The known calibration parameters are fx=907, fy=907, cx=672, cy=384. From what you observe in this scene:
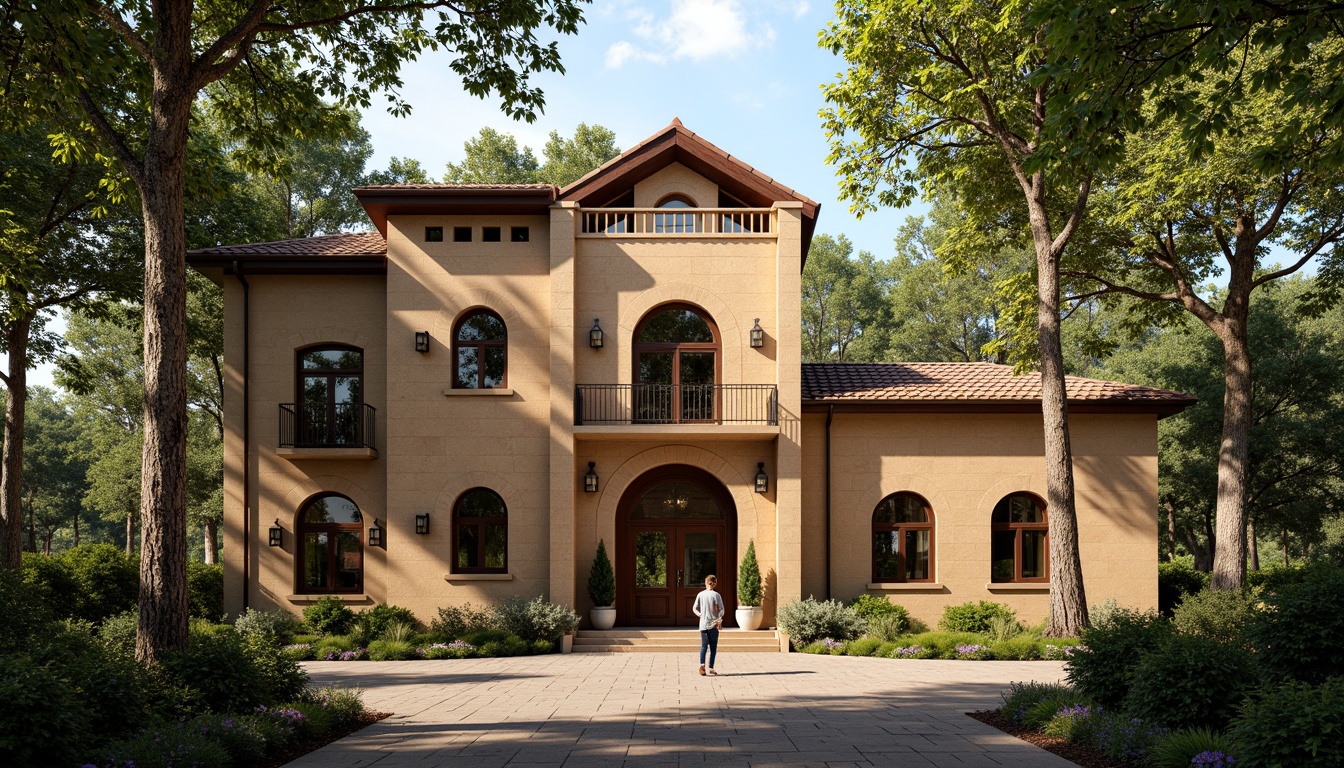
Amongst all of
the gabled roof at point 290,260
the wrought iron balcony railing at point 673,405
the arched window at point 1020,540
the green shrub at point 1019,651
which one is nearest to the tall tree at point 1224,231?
Result: the arched window at point 1020,540

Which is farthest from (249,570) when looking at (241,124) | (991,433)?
(991,433)

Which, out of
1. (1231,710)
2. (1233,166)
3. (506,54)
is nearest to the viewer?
(1231,710)

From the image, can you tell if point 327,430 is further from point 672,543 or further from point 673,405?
point 672,543

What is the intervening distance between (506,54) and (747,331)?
813 cm

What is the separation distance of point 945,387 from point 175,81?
51.4 feet

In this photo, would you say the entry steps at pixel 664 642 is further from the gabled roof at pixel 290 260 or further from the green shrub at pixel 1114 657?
the gabled roof at pixel 290 260

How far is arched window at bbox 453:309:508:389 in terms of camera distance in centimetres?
1939

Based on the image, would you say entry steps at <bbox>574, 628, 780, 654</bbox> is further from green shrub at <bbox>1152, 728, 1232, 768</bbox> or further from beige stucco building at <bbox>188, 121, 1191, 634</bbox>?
green shrub at <bbox>1152, 728, 1232, 768</bbox>

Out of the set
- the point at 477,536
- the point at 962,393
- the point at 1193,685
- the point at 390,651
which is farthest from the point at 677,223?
the point at 1193,685

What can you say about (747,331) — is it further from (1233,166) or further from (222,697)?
(222,697)

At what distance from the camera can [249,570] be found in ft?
62.7

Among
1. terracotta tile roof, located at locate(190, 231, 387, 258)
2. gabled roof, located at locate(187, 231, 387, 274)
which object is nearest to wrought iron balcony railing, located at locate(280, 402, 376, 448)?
gabled roof, located at locate(187, 231, 387, 274)

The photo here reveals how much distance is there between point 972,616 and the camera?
18812mm

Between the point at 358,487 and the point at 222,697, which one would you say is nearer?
the point at 222,697
